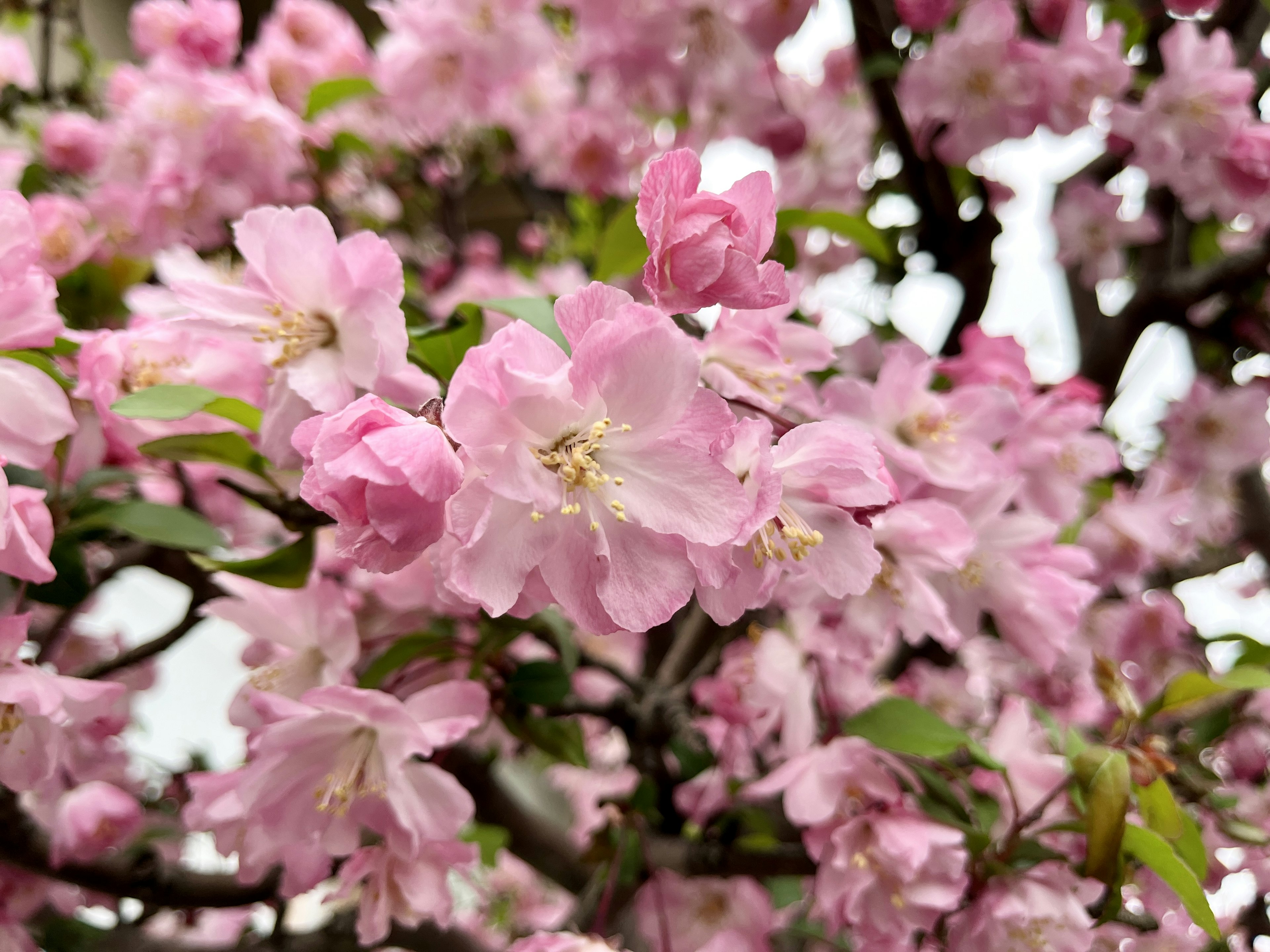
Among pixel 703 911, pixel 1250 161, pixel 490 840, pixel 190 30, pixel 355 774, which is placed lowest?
pixel 490 840

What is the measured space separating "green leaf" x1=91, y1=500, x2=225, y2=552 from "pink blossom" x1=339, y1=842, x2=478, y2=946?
254 mm

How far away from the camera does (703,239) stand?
36 cm

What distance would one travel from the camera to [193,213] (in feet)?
3.20

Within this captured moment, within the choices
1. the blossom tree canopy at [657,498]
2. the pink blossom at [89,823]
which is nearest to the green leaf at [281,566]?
the blossom tree canopy at [657,498]

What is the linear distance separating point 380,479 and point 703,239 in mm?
171

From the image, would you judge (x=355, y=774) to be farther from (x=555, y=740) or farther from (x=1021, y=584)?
(x=1021, y=584)

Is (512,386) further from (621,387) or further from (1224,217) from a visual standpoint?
(1224,217)

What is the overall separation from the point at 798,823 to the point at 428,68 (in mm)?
1076

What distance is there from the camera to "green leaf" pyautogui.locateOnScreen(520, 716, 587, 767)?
666 millimetres

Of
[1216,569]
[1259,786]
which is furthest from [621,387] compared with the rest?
[1216,569]

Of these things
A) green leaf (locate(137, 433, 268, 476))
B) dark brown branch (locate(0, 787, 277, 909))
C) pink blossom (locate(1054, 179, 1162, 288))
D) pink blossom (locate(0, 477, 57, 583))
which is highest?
pink blossom (locate(1054, 179, 1162, 288))

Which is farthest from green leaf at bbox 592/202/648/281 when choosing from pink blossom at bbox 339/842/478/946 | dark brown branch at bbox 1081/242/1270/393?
dark brown branch at bbox 1081/242/1270/393

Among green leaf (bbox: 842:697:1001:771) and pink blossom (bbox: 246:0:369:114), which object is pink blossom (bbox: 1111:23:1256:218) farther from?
pink blossom (bbox: 246:0:369:114)

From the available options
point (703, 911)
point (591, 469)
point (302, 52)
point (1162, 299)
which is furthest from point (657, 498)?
point (302, 52)
